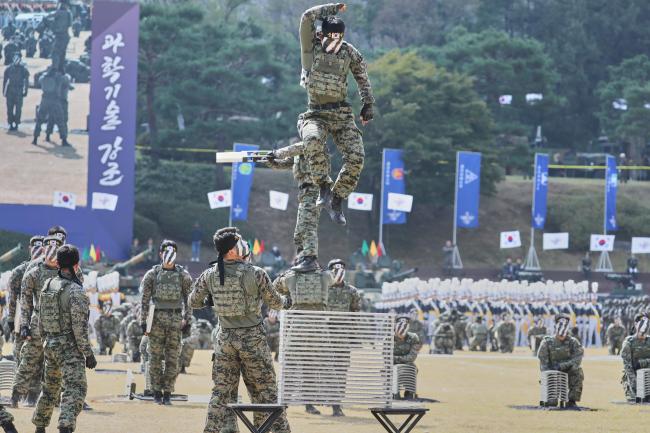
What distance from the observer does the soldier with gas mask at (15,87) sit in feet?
183

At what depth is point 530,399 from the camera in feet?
80.1

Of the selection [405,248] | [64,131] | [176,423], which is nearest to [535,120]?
[405,248]

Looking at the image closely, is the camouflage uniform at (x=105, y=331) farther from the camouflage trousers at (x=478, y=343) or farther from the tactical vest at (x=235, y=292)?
the tactical vest at (x=235, y=292)

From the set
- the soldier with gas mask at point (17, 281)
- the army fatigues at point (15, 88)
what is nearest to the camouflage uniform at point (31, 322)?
the soldier with gas mask at point (17, 281)

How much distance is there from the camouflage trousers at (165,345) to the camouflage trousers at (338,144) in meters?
6.16

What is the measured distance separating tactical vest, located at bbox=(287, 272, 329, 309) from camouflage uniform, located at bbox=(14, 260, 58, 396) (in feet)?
9.77

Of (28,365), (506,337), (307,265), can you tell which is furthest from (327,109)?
(506,337)

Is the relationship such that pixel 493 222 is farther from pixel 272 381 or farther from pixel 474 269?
pixel 272 381

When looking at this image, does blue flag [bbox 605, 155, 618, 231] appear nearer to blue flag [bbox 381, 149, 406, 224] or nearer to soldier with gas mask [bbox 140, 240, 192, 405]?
blue flag [bbox 381, 149, 406, 224]

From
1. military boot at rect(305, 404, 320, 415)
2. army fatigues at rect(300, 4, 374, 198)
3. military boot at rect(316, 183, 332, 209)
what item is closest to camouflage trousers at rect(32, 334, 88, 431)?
military boot at rect(316, 183, 332, 209)

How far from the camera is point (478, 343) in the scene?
46250mm

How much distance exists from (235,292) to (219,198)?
45871 millimetres

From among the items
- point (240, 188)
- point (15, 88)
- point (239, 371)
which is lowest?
point (239, 371)

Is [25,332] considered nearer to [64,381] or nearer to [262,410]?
[64,381]
